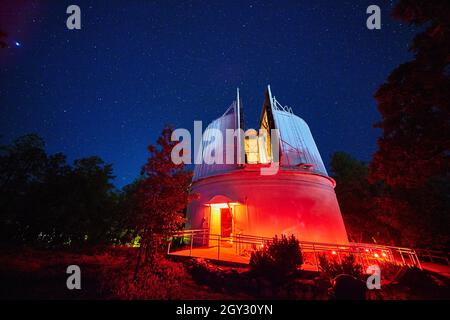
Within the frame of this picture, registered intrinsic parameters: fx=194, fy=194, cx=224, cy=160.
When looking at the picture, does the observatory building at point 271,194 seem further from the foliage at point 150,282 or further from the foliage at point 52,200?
the foliage at point 52,200

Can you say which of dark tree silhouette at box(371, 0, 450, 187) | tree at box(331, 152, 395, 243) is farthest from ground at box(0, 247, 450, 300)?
tree at box(331, 152, 395, 243)

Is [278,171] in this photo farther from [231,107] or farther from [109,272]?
[109,272]

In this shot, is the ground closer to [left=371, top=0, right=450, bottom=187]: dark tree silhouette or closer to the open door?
[left=371, top=0, right=450, bottom=187]: dark tree silhouette

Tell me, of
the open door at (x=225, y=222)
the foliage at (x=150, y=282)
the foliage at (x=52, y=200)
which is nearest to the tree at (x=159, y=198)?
the foliage at (x=150, y=282)

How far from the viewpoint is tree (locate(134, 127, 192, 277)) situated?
659 centimetres

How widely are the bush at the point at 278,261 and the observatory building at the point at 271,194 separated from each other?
3684 mm

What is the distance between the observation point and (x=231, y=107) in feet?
56.1

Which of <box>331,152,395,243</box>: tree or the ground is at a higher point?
<box>331,152,395,243</box>: tree

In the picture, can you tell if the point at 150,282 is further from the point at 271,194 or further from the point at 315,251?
the point at 271,194

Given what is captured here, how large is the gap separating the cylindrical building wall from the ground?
4.35 metres

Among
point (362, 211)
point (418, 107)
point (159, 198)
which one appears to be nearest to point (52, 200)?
point (159, 198)

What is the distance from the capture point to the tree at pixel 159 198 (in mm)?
6590
